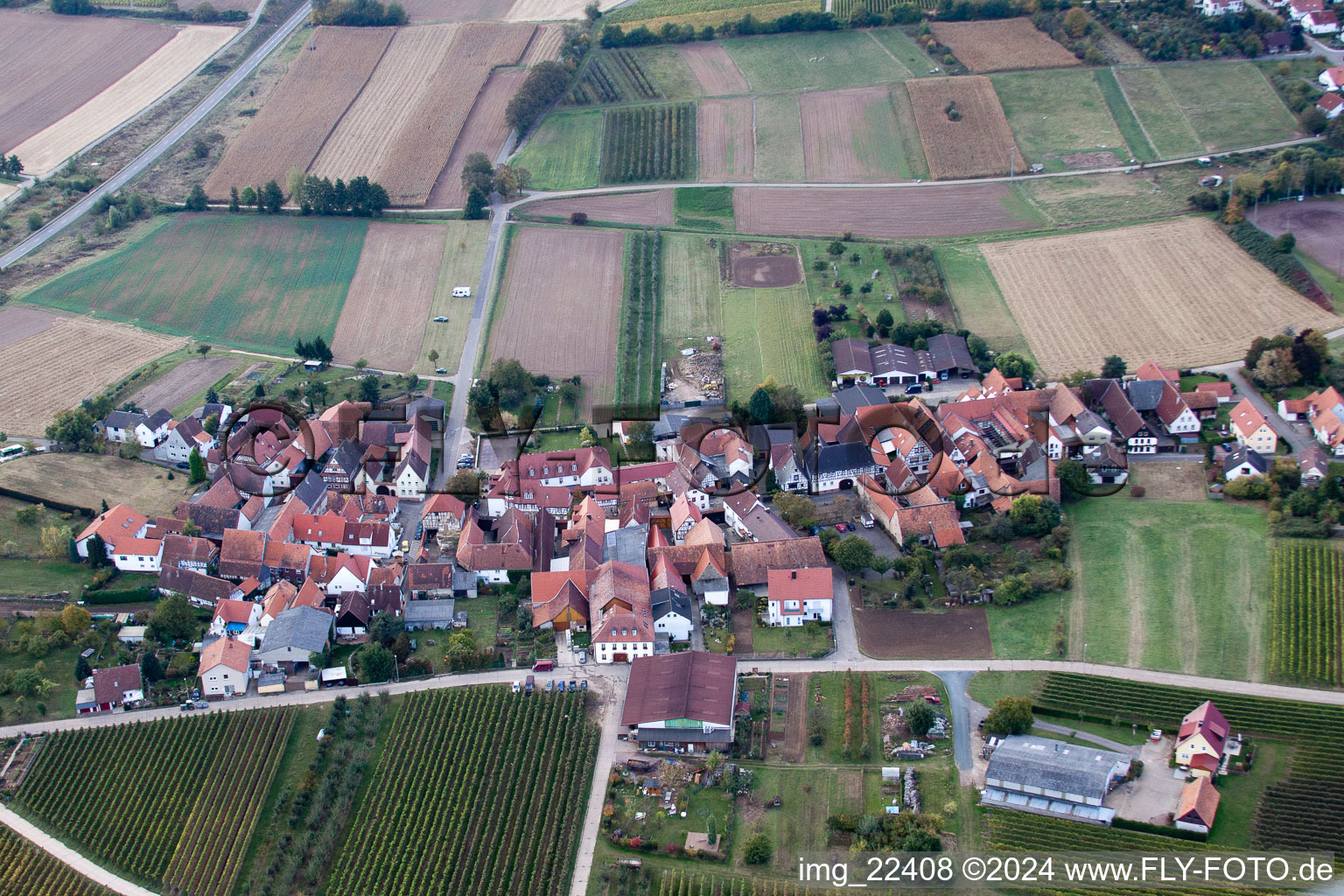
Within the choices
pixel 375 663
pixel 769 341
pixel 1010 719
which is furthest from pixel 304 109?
pixel 1010 719

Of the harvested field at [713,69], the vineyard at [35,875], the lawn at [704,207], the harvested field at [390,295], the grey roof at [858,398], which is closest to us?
the vineyard at [35,875]

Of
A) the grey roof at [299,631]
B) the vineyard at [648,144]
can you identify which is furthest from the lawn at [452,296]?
the grey roof at [299,631]

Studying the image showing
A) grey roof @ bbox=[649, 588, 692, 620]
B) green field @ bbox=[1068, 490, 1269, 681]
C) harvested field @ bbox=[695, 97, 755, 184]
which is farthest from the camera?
harvested field @ bbox=[695, 97, 755, 184]

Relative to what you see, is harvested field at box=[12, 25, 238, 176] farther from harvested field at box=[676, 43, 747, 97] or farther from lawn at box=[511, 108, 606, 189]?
harvested field at box=[676, 43, 747, 97]

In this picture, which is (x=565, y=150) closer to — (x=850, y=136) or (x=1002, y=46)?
(x=850, y=136)

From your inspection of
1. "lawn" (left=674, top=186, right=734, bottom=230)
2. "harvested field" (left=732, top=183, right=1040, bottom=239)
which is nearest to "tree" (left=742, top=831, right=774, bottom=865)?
"harvested field" (left=732, top=183, right=1040, bottom=239)

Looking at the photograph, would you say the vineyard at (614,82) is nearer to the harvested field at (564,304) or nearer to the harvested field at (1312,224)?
the harvested field at (564,304)
